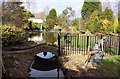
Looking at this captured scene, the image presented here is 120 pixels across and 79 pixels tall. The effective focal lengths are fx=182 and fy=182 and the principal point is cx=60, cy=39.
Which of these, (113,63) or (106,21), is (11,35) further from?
(106,21)

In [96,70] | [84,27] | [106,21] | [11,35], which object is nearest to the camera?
[96,70]

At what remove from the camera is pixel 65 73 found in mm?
4125

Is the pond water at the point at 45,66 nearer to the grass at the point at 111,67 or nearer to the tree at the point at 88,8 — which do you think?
the grass at the point at 111,67

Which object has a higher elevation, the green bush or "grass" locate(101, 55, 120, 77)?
the green bush

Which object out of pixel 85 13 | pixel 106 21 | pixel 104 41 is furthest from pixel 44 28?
pixel 104 41

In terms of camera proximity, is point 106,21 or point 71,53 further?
point 106,21

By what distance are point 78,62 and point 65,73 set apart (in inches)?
29.3

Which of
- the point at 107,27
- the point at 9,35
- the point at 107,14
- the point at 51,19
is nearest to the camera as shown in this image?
the point at 9,35

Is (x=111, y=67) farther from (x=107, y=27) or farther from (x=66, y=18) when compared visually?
(x=66, y=18)

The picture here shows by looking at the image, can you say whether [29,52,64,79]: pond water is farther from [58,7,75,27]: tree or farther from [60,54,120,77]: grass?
[58,7,75,27]: tree

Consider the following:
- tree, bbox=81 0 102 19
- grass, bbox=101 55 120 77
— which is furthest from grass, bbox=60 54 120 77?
tree, bbox=81 0 102 19

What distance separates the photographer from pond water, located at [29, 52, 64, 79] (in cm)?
414

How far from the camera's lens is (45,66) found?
4.91m

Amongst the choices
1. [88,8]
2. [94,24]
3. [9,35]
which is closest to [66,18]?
[88,8]
